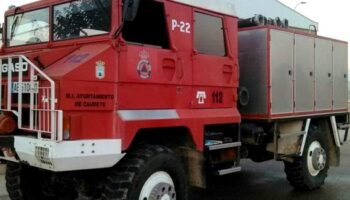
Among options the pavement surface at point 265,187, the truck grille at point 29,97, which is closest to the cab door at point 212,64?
the truck grille at point 29,97

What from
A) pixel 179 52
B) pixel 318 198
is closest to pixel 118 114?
pixel 179 52

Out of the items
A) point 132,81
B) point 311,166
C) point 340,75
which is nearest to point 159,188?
point 132,81

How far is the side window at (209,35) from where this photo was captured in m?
6.06

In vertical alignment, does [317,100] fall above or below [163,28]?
below

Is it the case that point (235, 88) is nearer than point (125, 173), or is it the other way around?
point (125, 173)

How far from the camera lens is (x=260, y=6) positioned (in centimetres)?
2777

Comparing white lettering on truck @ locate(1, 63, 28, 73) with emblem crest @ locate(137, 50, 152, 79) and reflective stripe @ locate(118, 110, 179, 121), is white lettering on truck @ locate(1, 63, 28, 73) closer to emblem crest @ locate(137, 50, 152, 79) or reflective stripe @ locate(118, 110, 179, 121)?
reflective stripe @ locate(118, 110, 179, 121)

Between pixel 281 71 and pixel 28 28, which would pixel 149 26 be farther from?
pixel 281 71

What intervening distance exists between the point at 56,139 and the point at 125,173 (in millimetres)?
855

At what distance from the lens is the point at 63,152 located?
4438 millimetres

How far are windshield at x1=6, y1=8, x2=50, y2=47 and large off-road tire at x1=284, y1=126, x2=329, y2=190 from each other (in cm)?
473

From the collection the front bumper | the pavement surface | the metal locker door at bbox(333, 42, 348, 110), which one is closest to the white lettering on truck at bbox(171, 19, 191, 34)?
the front bumper

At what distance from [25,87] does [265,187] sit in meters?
5.13

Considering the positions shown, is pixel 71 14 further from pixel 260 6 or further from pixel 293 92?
pixel 260 6
